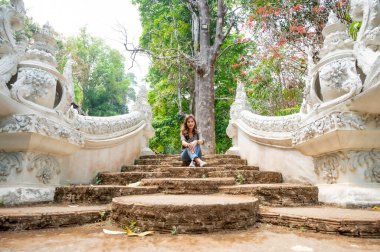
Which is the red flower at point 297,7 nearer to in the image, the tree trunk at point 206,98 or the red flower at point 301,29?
the red flower at point 301,29

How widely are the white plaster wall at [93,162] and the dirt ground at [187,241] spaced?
180 centimetres

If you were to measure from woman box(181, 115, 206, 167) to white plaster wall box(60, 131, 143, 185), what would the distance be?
3.72 feet

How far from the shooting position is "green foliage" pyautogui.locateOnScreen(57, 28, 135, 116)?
2225 cm

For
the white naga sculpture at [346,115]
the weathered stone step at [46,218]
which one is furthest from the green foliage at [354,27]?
the weathered stone step at [46,218]

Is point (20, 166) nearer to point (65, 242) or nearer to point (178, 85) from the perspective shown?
point (65, 242)

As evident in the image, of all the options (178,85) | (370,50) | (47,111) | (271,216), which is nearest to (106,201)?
(47,111)

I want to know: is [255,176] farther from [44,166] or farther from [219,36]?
[219,36]

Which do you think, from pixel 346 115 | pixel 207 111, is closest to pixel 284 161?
pixel 346 115

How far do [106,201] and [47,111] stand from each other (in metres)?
1.20

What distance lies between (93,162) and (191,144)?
1693mm

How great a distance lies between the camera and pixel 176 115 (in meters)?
13.2

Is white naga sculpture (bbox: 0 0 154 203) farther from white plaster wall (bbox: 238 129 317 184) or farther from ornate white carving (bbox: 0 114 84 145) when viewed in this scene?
white plaster wall (bbox: 238 129 317 184)

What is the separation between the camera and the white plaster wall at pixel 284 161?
11.7 ft

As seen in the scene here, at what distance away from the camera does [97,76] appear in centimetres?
2420
